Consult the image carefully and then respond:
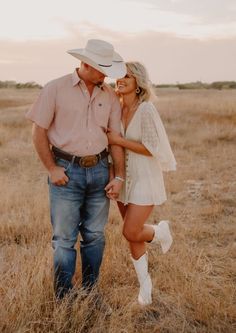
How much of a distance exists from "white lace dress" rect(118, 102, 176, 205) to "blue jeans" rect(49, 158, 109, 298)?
0.24m

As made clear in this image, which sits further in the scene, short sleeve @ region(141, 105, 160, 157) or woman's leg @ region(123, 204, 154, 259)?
woman's leg @ region(123, 204, 154, 259)

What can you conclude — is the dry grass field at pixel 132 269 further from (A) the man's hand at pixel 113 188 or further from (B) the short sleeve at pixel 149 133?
(B) the short sleeve at pixel 149 133

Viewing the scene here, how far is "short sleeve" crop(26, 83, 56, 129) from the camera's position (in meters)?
3.93

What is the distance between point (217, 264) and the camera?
18.6 ft

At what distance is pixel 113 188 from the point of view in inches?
163

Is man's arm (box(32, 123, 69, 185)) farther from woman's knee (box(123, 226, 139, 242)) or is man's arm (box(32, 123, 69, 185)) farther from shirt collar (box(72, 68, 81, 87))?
woman's knee (box(123, 226, 139, 242))

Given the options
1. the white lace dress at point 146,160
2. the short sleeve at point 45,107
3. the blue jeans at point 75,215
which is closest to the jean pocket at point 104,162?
the blue jeans at point 75,215

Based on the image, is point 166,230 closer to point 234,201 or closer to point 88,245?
point 88,245

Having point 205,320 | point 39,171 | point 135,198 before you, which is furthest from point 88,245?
point 39,171

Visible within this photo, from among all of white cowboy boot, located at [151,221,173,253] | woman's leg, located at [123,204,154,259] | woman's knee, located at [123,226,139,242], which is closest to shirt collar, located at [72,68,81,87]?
woman's leg, located at [123,204,154,259]

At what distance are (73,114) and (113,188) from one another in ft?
Result: 2.02

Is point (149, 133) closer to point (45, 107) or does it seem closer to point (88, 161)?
point (88, 161)

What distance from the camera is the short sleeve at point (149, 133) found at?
4.25 metres

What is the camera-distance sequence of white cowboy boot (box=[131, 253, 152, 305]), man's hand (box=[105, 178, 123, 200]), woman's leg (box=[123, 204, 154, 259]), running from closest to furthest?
man's hand (box=[105, 178, 123, 200]) < woman's leg (box=[123, 204, 154, 259]) < white cowboy boot (box=[131, 253, 152, 305])
